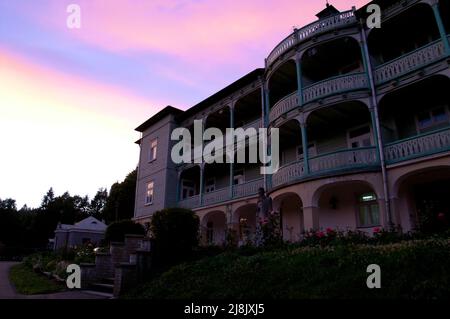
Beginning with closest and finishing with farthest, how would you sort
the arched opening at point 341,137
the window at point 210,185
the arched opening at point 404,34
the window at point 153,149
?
the arched opening at point 341,137 < the arched opening at point 404,34 < the window at point 210,185 < the window at point 153,149

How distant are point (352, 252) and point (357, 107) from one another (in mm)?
8888

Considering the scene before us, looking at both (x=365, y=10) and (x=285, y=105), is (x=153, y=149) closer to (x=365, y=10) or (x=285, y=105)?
(x=285, y=105)

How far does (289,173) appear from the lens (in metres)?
15.5

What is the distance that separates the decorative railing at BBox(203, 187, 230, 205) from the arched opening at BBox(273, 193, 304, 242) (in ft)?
12.1

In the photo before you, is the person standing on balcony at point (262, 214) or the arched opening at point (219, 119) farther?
the arched opening at point (219, 119)

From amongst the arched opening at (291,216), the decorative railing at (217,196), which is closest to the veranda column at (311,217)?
the arched opening at (291,216)

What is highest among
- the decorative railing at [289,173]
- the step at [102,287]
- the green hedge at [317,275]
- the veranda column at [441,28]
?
the veranda column at [441,28]

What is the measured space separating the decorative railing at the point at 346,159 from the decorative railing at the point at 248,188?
175 inches

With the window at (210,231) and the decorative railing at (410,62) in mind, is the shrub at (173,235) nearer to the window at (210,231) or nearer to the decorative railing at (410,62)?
the decorative railing at (410,62)

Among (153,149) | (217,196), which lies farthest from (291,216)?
(153,149)

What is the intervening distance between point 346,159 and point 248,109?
10.1 metres

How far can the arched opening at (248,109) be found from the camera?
69.7 feet

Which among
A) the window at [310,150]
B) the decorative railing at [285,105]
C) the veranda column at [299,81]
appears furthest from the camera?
the window at [310,150]
